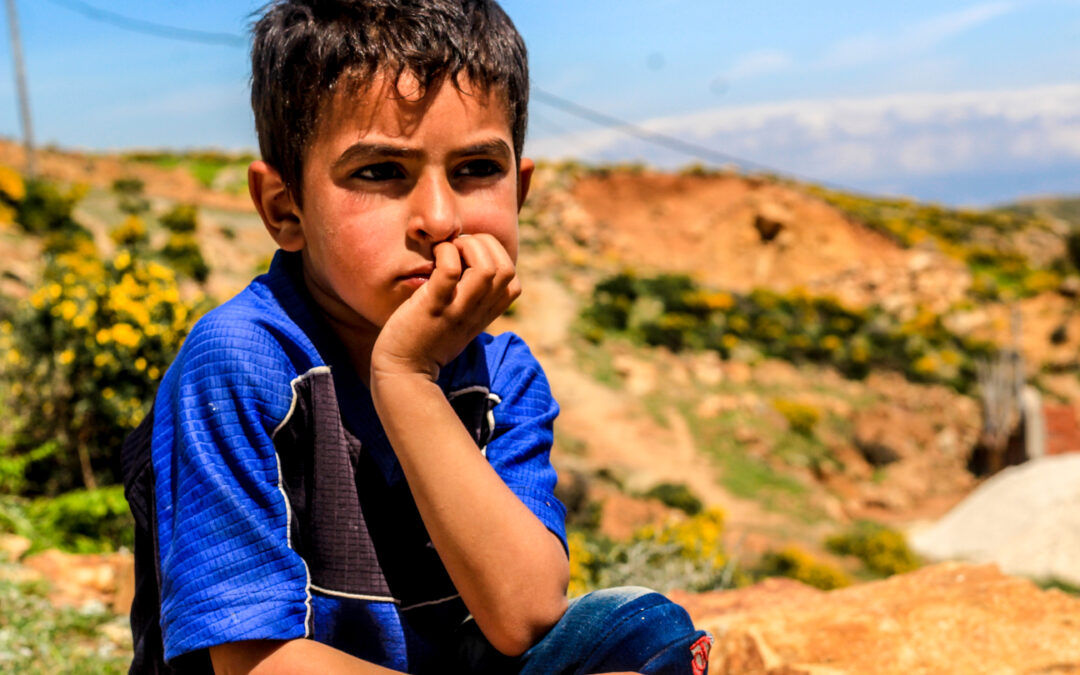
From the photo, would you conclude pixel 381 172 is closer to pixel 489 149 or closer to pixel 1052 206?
pixel 489 149

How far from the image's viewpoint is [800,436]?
13.7 m

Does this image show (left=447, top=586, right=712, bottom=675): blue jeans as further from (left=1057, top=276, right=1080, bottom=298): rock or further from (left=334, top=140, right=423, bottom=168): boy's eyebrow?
(left=1057, top=276, right=1080, bottom=298): rock

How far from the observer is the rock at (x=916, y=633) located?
2.00 meters

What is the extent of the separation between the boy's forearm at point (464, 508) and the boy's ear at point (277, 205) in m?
0.34

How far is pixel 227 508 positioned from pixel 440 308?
1.38 feet

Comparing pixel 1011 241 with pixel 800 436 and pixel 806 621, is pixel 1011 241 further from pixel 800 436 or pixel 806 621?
pixel 806 621

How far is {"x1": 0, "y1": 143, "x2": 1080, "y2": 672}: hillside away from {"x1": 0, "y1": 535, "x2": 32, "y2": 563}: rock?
3 centimetres

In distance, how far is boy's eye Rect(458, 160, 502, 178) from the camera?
52.9 inches

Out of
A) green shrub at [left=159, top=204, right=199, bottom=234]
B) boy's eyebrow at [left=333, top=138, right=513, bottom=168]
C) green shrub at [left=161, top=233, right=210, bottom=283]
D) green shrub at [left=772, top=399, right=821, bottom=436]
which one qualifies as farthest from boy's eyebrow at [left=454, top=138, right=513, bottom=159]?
green shrub at [left=159, top=204, right=199, bottom=234]

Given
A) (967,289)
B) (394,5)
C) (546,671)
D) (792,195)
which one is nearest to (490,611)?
(546,671)

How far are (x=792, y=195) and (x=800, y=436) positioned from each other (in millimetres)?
16370

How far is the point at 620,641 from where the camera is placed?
4.20ft

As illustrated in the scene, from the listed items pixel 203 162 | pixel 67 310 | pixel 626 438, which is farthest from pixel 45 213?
pixel 203 162

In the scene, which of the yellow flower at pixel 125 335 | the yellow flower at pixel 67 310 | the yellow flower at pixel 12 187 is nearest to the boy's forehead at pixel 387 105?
the yellow flower at pixel 125 335
